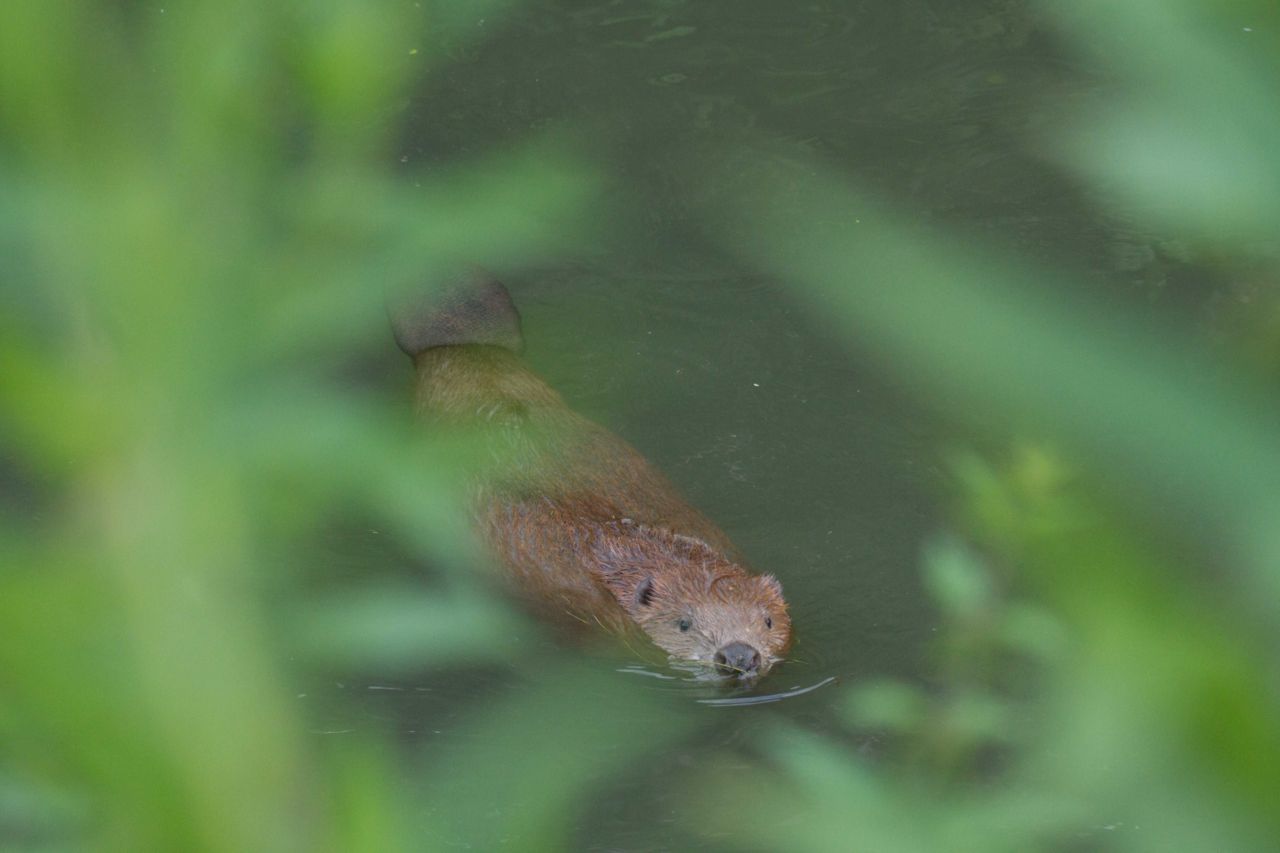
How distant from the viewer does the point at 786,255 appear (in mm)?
560

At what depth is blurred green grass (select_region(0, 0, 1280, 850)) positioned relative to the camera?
46 centimetres

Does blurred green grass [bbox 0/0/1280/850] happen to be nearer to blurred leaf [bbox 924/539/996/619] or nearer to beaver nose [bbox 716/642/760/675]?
blurred leaf [bbox 924/539/996/619]

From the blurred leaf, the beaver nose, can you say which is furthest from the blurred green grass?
the beaver nose

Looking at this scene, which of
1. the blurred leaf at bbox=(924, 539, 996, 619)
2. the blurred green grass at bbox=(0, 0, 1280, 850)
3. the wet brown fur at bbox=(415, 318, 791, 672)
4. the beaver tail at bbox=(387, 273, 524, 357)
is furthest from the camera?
the beaver tail at bbox=(387, 273, 524, 357)

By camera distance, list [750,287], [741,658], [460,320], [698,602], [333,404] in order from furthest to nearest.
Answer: [750,287]
[460,320]
[698,602]
[741,658]
[333,404]

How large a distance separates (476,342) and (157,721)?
4.17 m

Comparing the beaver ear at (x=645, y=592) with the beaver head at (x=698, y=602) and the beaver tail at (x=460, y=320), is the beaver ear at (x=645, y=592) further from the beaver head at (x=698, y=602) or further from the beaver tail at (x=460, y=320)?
the beaver tail at (x=460, y=320)

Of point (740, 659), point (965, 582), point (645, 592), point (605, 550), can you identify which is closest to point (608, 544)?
point (605, 550)

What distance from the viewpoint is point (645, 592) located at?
4152 millimetres

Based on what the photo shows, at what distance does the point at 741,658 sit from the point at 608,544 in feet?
1.53

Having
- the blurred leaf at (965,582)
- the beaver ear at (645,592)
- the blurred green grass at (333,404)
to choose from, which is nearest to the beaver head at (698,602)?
the beaver ear at (645,592)

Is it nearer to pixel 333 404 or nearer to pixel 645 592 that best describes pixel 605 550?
pixel 645 592

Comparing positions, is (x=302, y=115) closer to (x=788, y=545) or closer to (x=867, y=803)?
(x=867, y=803)

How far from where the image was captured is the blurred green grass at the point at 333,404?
1.52 ft
